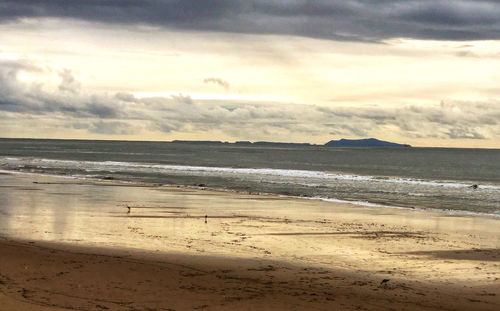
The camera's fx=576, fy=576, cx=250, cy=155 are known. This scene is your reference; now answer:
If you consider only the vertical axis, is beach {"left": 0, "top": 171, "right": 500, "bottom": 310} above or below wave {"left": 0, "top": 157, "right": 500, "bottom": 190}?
below

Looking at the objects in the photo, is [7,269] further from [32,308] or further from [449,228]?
[449,228]

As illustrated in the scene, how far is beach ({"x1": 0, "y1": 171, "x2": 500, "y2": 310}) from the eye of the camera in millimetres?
12297

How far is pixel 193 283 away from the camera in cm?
1359

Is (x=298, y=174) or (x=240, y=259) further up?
(x=298, y=174)

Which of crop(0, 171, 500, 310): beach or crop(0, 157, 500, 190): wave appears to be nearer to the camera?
crop(0, 171, 500, 310): beach

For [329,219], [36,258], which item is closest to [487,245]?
[329,219]

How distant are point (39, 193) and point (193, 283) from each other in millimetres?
25571

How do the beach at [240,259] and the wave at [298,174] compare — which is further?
the wave at [298,174]

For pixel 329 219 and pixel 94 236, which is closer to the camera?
pixel 94 236

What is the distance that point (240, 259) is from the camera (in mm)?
16578

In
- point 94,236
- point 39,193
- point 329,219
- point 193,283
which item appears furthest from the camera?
point 39,193

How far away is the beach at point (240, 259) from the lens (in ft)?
40.3

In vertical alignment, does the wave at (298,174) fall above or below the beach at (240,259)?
above

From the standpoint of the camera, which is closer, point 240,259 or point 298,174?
point 240,259
